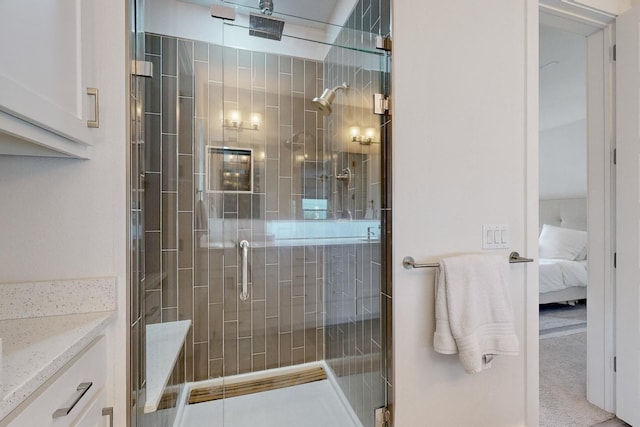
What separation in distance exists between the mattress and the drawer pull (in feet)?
13.8

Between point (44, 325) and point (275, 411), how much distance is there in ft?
4.19

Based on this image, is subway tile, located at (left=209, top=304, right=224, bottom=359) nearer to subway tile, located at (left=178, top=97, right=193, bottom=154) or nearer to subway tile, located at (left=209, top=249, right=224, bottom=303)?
subway tile, located at (left=209, top=249, right=224, bottom=303)

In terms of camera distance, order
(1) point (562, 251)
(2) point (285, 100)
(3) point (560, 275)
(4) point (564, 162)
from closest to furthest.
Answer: (2) point (285, 100)
(3) point (560, 275)
(1) point (562, 251)
(4) point (564, 162)

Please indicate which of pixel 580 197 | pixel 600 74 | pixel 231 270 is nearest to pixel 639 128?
pixel 600 74

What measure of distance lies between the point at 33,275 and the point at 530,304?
2071mm

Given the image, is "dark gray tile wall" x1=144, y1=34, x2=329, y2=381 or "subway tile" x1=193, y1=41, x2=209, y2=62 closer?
"dark gray tile wall" x1=144, y1=34, x2=329, y2=381

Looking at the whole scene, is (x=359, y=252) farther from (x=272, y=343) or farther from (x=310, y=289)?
(x=272, y=343)

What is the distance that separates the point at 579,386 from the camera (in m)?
2.05

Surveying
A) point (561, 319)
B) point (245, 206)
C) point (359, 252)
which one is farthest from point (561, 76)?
point (245, 206)

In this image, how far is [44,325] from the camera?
2.68 ft

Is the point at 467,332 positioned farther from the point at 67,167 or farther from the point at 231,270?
the point at 67,167

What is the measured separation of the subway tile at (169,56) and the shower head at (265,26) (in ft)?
1.40


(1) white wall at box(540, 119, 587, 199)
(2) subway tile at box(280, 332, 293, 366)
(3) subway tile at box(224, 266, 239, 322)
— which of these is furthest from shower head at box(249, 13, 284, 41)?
(1) white wall at box(540, 119, 587, 199)

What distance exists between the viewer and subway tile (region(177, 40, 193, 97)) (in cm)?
147
